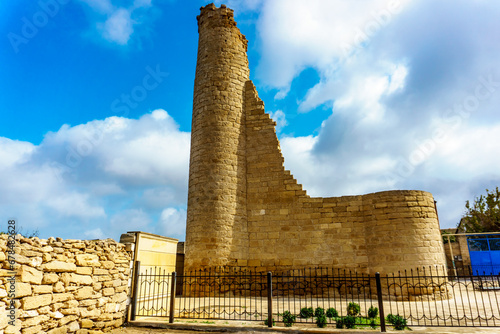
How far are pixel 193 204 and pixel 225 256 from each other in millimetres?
2398

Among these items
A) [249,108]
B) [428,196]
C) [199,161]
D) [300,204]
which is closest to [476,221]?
[428,196]

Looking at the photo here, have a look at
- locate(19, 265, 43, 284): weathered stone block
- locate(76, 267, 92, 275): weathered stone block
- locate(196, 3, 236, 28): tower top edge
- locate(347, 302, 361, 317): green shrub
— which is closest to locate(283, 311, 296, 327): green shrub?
locate(347, 302, 361, 317): green shrub

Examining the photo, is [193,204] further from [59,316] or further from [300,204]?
[59,316]

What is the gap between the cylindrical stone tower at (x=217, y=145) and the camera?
12445mm

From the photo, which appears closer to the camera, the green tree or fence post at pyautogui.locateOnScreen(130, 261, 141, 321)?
fence post at pyautogui.locateOnScreen(130, 261, 141, 321)

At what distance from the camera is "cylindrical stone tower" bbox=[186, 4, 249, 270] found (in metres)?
12.4

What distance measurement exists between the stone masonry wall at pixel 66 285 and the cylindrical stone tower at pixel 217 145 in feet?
15.3

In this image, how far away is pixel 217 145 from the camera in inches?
526

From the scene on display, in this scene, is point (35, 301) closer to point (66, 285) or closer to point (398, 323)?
point (66, 285)

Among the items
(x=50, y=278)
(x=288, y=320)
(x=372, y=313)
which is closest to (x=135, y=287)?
(x=50, y=278)

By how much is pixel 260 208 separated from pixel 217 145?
305cm

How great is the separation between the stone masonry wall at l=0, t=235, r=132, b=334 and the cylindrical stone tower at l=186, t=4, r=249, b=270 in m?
4.67

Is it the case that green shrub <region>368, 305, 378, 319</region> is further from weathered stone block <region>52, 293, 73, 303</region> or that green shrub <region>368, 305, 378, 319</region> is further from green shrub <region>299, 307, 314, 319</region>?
weathered stone block <region>52, 293, 73, 303</region>

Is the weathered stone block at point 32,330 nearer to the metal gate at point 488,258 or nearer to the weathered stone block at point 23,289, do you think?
the weathered stone block at point 23,289
